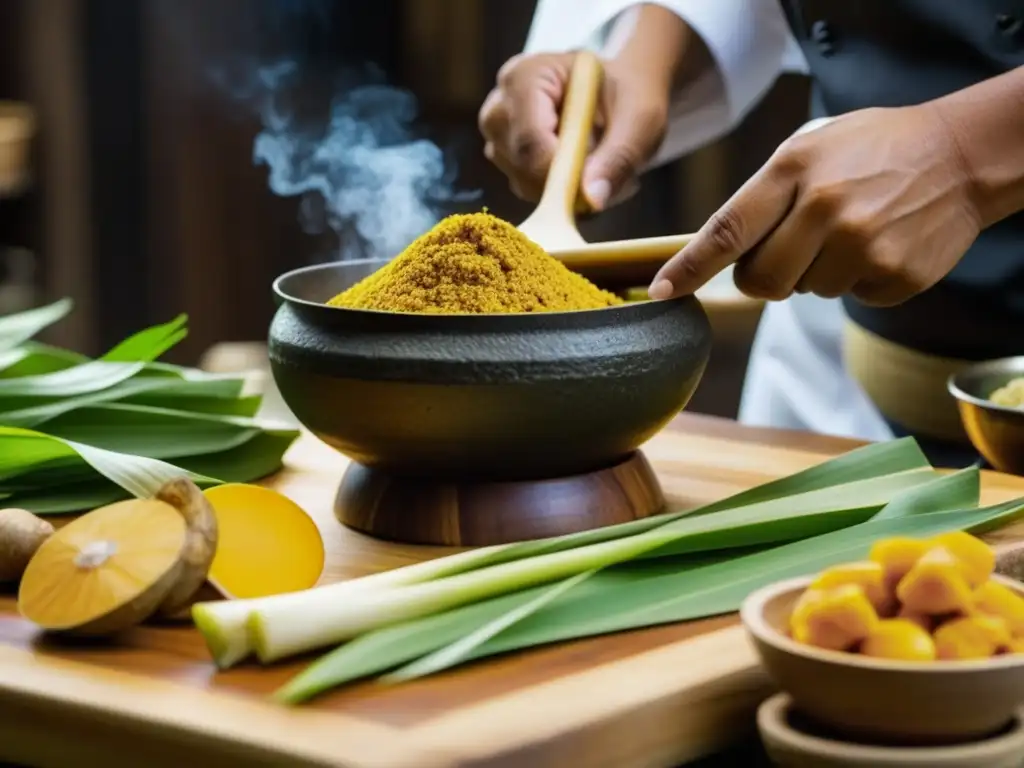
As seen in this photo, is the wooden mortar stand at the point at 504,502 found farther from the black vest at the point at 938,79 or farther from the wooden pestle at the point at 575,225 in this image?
the black vest at the point at 938,79

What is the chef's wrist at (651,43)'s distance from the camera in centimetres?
190

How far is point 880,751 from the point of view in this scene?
83 cm

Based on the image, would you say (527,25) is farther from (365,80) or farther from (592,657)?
(592,657)

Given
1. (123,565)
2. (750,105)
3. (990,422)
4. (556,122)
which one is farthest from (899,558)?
(750,105)

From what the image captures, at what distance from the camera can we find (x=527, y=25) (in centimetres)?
411

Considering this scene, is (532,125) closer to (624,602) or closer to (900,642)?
(624,602)

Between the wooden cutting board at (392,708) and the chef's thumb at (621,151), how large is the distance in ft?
2.40

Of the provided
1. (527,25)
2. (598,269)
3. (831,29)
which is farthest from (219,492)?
(527,25)

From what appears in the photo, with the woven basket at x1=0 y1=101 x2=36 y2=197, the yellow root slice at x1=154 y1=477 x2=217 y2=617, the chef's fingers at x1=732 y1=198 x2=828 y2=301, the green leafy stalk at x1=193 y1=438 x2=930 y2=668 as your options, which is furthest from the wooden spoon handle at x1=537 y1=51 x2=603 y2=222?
the woven basket at x1=0 y1=101 x2=36 y2=197

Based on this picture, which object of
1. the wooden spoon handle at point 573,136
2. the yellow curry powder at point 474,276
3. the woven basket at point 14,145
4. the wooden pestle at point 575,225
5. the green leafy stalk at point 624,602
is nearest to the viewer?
the green leafy stalk at point 624,602

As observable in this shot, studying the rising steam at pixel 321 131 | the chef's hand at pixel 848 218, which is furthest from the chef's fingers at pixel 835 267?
the rising steam at pixel 321 131

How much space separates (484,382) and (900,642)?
0.48 metres

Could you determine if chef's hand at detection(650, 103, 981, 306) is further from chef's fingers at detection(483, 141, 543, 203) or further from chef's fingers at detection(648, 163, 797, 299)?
chef's fingers at detection(483, 141, 543, 203)

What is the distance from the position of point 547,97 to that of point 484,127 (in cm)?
12
